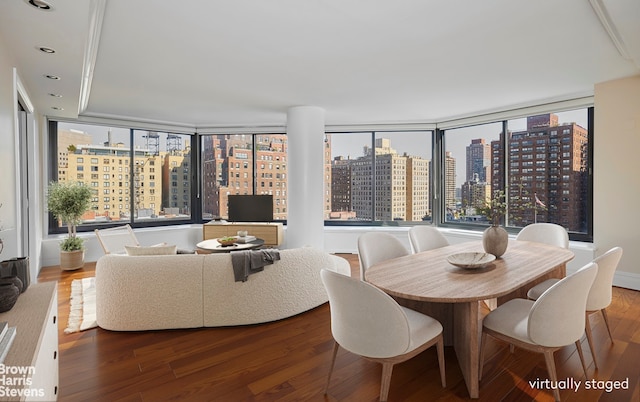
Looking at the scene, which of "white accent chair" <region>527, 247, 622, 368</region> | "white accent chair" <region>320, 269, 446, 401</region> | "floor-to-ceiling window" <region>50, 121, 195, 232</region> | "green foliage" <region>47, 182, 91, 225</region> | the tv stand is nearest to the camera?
"white accent chair" <region>320, 269, 446, 401</region>

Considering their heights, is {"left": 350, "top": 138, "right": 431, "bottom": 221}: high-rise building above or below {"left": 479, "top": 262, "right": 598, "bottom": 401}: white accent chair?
above

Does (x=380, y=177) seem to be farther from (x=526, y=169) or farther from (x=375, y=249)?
(x=375, y=249)

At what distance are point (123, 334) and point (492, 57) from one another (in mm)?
4229

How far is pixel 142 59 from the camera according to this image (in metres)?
3.41

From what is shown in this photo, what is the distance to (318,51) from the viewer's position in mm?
3225

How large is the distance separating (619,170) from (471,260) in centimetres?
291

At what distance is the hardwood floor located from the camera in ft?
7.00

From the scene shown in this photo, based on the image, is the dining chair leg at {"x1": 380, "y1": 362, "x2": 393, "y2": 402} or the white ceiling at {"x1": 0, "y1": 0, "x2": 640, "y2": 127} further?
the white ceiling at {"x1": 0, "y1": 0, "x2": 640, "y2": 127}

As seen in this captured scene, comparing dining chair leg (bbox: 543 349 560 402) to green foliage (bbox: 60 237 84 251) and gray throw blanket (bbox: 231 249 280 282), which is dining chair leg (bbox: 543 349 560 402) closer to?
gray throw blanket (bbox: 231 249 280 282)

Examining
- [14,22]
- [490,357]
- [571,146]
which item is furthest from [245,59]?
[571,146]

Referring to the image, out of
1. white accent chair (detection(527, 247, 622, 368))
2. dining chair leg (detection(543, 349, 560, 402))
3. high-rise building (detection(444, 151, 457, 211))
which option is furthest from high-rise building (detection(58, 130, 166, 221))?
white accent chair (detection(527, 247, 622, 368))

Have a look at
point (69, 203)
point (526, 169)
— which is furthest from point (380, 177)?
point (69, 203)

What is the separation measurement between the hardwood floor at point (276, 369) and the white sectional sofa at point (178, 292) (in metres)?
0.11

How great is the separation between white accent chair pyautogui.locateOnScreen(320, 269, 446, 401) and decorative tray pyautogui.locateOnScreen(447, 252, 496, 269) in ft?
2.33
